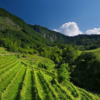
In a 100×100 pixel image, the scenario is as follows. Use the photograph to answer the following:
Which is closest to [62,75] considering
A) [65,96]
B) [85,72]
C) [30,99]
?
[65,96]

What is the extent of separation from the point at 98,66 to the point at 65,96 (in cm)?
2612

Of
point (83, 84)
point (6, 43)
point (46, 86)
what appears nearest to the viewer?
point (46, 86)

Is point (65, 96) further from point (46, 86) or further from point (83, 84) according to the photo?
point (83, 84)

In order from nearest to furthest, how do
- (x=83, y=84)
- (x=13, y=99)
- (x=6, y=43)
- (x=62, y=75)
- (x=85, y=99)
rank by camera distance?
(x=13, y=99)
(x=85, y=99)
(x=62, y=75)
(x=83, y=84)
(x=6, y=43)

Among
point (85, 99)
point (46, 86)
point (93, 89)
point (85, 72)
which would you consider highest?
point (46, 86)

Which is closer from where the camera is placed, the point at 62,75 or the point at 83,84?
the point at 62,75

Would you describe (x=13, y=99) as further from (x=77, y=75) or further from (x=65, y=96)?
(x=77, y=75)

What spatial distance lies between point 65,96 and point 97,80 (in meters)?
22.2

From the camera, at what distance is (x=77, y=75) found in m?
36.9

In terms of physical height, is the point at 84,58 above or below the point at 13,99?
above

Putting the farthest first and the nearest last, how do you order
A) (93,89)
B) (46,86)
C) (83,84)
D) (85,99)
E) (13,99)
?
1. (83,84)
2. (93,89)
3. (85,99)
4. (46,86)
5. (13,99)

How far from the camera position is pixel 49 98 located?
44.6ft

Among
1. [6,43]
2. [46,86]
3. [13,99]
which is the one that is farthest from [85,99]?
[6,43]

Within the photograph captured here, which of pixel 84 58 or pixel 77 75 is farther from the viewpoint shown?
pixel 84 58
